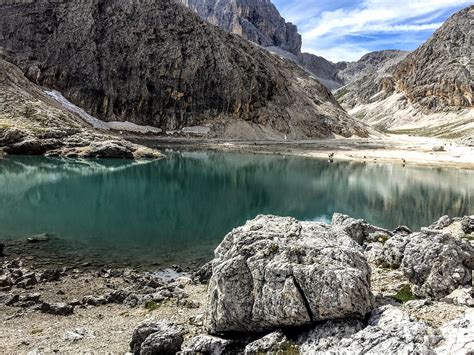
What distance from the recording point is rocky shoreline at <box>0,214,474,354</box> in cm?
1230

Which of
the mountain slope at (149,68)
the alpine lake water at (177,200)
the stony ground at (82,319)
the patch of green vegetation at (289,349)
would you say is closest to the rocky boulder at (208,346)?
the stony ground at (82,319)

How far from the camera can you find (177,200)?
56469 mm

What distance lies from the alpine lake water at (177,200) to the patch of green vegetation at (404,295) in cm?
1686

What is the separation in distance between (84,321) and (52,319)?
5.66 ft

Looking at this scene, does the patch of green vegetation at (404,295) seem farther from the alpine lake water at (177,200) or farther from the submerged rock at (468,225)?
the alpine lake water at (177,200)

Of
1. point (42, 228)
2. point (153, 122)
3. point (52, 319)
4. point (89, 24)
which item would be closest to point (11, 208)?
point (42, 228)

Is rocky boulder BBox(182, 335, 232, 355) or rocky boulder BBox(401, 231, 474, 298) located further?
rocky boulder BBox(401, 231, 474, 298)

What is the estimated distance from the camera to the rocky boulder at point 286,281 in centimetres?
1279

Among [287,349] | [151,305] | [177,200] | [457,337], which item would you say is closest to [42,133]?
[177,200]

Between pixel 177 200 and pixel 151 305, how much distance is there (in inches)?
1397

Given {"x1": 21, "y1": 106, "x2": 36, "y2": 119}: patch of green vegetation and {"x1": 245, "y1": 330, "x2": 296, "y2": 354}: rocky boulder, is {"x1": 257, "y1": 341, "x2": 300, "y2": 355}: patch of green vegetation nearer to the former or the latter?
{"x1": 245, "y1": 330, "x2": 296, "y2": 354}: rocky boulder

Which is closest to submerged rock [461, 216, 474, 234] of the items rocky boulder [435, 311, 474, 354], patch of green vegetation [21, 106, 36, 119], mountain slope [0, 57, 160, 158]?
rocky boulder [435, 311, 474, 354]

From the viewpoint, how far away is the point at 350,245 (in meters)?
15.3

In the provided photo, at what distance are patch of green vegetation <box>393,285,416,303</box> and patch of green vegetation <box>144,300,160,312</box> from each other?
1145 centimetres
